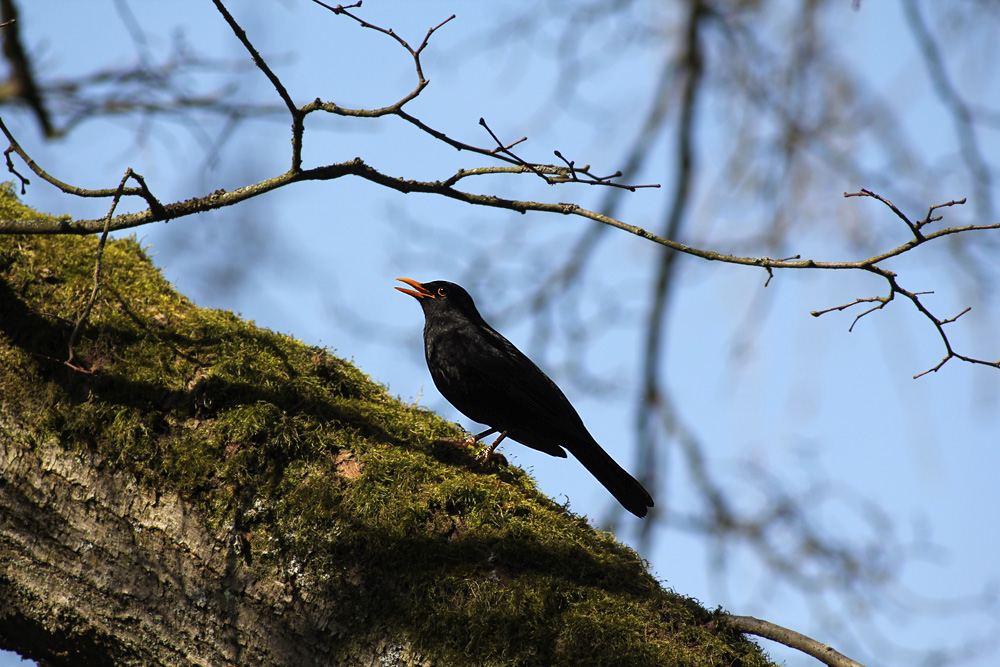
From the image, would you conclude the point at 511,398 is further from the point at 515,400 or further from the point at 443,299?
the point at 443,299

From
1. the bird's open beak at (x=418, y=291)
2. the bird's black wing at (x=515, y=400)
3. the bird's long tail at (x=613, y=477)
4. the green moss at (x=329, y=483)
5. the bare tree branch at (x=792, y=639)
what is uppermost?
the bird's open beak at (x=418, y=291)

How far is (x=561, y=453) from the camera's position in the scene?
4152mm

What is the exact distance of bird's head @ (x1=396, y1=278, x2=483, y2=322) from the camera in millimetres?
4723

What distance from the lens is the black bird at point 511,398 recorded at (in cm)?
393

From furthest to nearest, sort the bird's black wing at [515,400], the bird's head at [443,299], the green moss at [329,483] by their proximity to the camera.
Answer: the bird's head at [443,299] < the bird's black wing at [515,400] < the green moss at [329,483]

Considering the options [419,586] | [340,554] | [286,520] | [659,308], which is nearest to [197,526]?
[286,520]

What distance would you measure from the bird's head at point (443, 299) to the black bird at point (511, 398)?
0.21 meters

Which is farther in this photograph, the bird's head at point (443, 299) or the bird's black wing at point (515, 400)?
the bird's head at point (443, 299)

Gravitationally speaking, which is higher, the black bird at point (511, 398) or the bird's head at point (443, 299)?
the bird's head at point (443, 299)

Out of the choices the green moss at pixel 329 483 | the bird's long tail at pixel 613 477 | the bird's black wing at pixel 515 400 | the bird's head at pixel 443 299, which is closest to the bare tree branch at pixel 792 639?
the green moss at pixel 329 483

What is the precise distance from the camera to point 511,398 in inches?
161

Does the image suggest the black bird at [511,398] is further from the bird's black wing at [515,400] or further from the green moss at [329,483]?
the green moss at [329,483]

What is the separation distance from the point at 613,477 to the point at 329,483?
1.82 metres

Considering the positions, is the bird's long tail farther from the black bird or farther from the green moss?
the green moss
